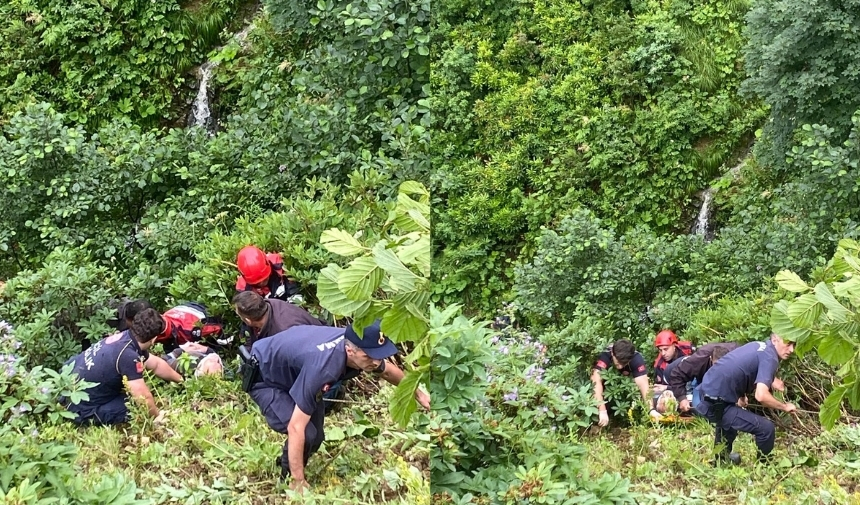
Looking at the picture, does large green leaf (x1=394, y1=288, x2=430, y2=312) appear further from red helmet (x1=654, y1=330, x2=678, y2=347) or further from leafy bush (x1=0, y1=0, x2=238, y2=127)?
leafy bush (x1=0, y1=0, x2=238, y2=127)

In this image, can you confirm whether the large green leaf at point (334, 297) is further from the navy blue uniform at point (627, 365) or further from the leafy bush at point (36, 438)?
the leafy bush at point (36, 438)

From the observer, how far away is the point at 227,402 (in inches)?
73.9

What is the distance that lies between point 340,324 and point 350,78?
161 cm

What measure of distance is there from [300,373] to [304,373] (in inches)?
1.4

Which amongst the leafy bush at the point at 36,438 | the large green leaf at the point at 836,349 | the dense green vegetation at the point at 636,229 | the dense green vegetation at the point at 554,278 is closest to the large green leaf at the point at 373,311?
the dense green vegetation at the point at 554,278

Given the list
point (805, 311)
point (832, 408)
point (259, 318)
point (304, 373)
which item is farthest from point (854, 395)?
point (259, 318)

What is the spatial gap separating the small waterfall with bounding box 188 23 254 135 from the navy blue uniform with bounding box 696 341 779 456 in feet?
17.2

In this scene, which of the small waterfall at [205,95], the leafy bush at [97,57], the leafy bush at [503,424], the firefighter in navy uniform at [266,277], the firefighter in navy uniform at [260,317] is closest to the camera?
the leafy bush at [503,424]

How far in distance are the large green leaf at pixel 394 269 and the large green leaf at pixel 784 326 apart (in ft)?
1.87

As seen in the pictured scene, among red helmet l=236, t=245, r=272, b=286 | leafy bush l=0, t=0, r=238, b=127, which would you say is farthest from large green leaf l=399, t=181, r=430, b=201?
leafy bush l=0, t=0, r=238, b=127

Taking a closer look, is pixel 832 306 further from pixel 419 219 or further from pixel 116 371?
pixel 116 371

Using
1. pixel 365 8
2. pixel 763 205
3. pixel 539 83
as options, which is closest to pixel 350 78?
pixel 365 8

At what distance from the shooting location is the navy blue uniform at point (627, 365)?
3.84 feet

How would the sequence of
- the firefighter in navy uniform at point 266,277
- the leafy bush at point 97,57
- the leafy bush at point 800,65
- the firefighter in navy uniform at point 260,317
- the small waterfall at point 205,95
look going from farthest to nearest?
the small waterfall at point 205,95 < the leafy bush at point 97,57 < the firefighter in navy uniform at point 266,277 < the firefighter in navy uniform at point 260,317 < the leafy bush at point 800,65
